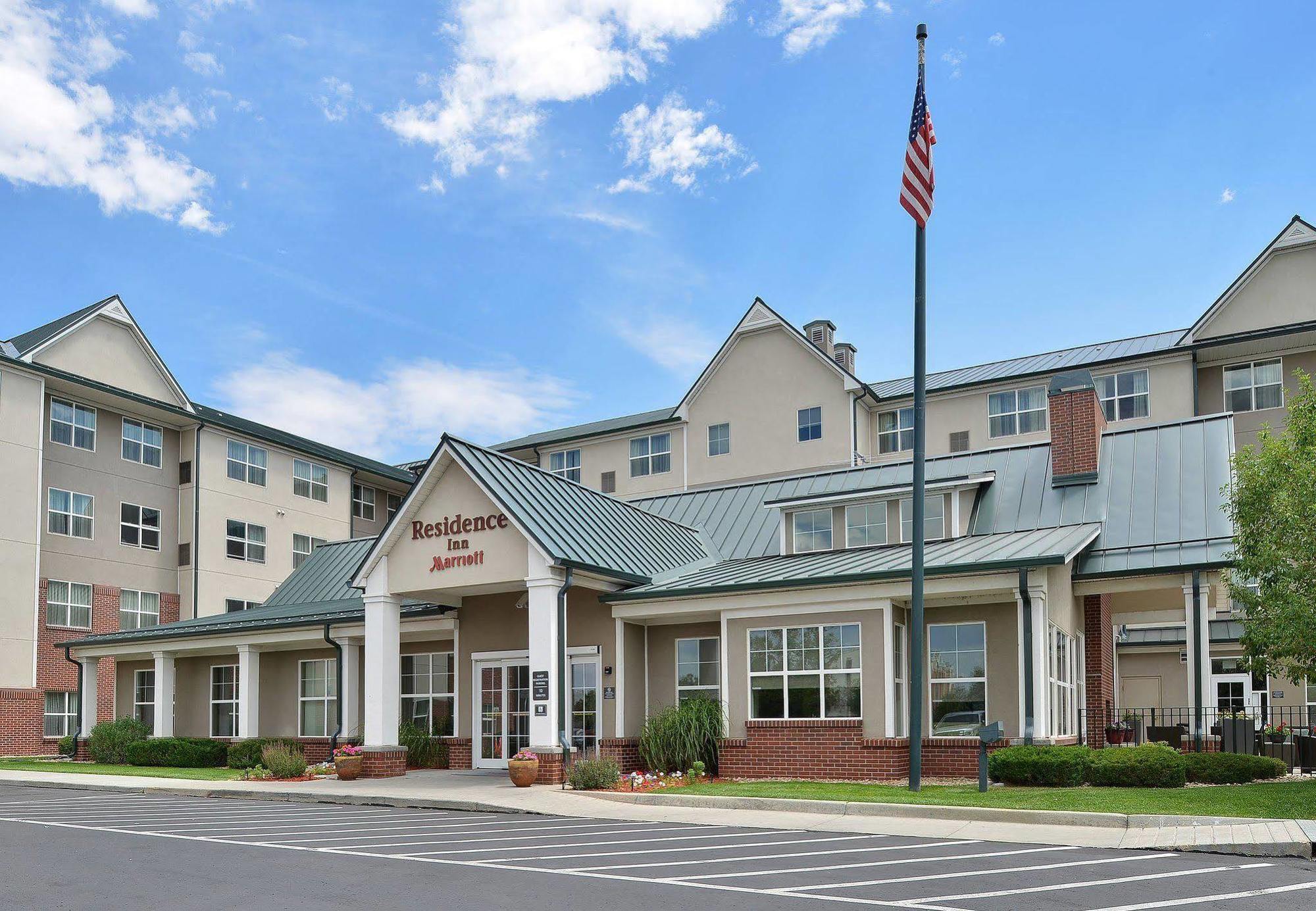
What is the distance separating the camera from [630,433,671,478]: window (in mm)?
50938

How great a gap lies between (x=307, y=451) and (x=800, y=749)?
37.5 meters

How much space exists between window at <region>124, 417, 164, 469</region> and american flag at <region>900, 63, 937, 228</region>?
3726 cm

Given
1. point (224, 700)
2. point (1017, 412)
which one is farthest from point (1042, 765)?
point (1017, 412)

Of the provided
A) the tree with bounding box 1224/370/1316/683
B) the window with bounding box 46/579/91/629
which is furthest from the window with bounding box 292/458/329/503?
the tree with bounding box 1224/370/1316/683

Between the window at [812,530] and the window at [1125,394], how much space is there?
20456mm

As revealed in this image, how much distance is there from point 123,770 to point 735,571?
657 inches

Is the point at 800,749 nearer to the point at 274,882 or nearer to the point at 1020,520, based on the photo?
the point at 1020,520

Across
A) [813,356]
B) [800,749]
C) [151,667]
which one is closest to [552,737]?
[800,749]

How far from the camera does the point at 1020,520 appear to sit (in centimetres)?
2516

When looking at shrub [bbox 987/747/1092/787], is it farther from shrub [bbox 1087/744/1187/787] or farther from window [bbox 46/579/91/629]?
window [bbox 46/579/91/629]

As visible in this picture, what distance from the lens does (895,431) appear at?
47281mm

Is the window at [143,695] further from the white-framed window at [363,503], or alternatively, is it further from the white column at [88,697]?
the white-framed window at [363,503]

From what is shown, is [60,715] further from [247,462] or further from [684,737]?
[684,737]

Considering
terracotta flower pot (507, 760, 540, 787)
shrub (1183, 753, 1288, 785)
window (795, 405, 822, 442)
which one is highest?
window (795, 405, 822, 442)
